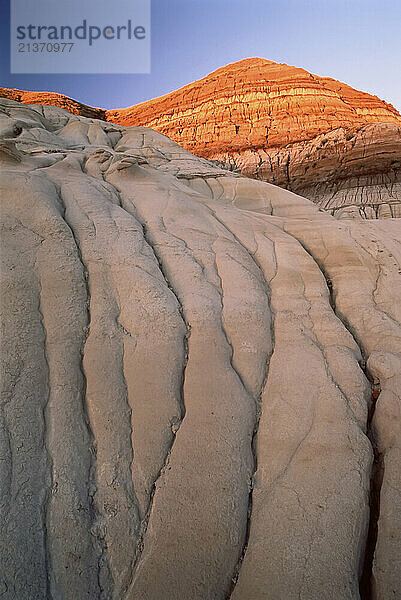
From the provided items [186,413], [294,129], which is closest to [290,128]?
[294,129]

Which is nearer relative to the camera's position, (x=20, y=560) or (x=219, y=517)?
(x=20, y=560)

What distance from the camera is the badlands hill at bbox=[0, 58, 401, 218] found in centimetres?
1526

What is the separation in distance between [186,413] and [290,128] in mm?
18761

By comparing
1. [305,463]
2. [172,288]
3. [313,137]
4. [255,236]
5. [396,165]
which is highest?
[313,137]

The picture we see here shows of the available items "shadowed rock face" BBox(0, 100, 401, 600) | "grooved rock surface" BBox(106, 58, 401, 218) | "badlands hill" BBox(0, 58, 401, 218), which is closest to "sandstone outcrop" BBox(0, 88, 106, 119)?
"badlands hill" BBox(0, 58, 401, 218)

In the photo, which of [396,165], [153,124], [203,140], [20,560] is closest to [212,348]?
[20,560]

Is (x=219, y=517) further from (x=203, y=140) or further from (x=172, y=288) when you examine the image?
(x=203, y=140)

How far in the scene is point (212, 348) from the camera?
2.37m

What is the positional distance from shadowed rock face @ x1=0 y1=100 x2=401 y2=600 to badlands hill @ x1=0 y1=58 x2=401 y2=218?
1050cm

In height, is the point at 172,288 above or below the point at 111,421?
above

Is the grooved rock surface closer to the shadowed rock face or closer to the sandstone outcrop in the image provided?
the sandstone outcrop

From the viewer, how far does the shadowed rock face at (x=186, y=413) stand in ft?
5.06

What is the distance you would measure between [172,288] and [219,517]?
5.06ft

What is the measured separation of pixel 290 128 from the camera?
59.5 feet
